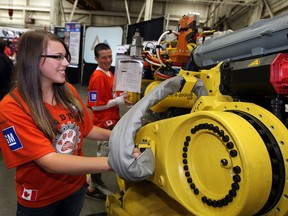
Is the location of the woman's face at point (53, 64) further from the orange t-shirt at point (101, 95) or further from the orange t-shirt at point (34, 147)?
the orange t-shirt at point (101, 95)

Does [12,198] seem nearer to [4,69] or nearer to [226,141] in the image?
[4,69]

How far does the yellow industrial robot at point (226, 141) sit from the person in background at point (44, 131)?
0.67ft

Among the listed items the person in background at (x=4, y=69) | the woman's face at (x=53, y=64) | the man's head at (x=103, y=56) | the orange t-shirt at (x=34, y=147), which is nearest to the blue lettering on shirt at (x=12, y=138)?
Answer: the orange t-shirt at (x=34, y=147)

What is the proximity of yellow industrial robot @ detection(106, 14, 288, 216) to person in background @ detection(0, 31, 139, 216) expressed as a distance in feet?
0.67

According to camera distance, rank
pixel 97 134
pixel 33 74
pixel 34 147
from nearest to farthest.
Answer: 1. pixel 34 147
2. pixel 33 74
3. pixel 97 134

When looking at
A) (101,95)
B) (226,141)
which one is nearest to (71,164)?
(226,141)

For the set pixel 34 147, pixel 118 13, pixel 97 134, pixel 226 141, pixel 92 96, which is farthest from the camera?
pixel 118 13

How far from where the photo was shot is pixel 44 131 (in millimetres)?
1077

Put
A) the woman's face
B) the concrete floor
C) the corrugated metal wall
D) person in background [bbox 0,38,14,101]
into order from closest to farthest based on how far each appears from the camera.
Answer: the woman's face
the concrete floor
person in background [bbox 0,38,14,101]
the corrugated metal wall

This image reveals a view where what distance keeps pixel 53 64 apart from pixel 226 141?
2.68 feet

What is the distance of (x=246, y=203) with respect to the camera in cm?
72

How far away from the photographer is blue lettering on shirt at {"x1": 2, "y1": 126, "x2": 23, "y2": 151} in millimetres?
1006

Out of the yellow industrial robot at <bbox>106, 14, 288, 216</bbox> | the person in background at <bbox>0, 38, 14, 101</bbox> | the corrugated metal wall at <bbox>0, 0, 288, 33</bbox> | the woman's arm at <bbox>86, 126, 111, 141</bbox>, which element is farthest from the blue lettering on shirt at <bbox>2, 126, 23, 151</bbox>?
the corrugated metal wall at <bbox>0, 0, 288, 33</bbox>

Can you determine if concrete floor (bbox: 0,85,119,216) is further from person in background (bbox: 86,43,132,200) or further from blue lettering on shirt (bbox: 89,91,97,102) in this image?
blue lettering on shirt (bbox: 89,91,97,102)
